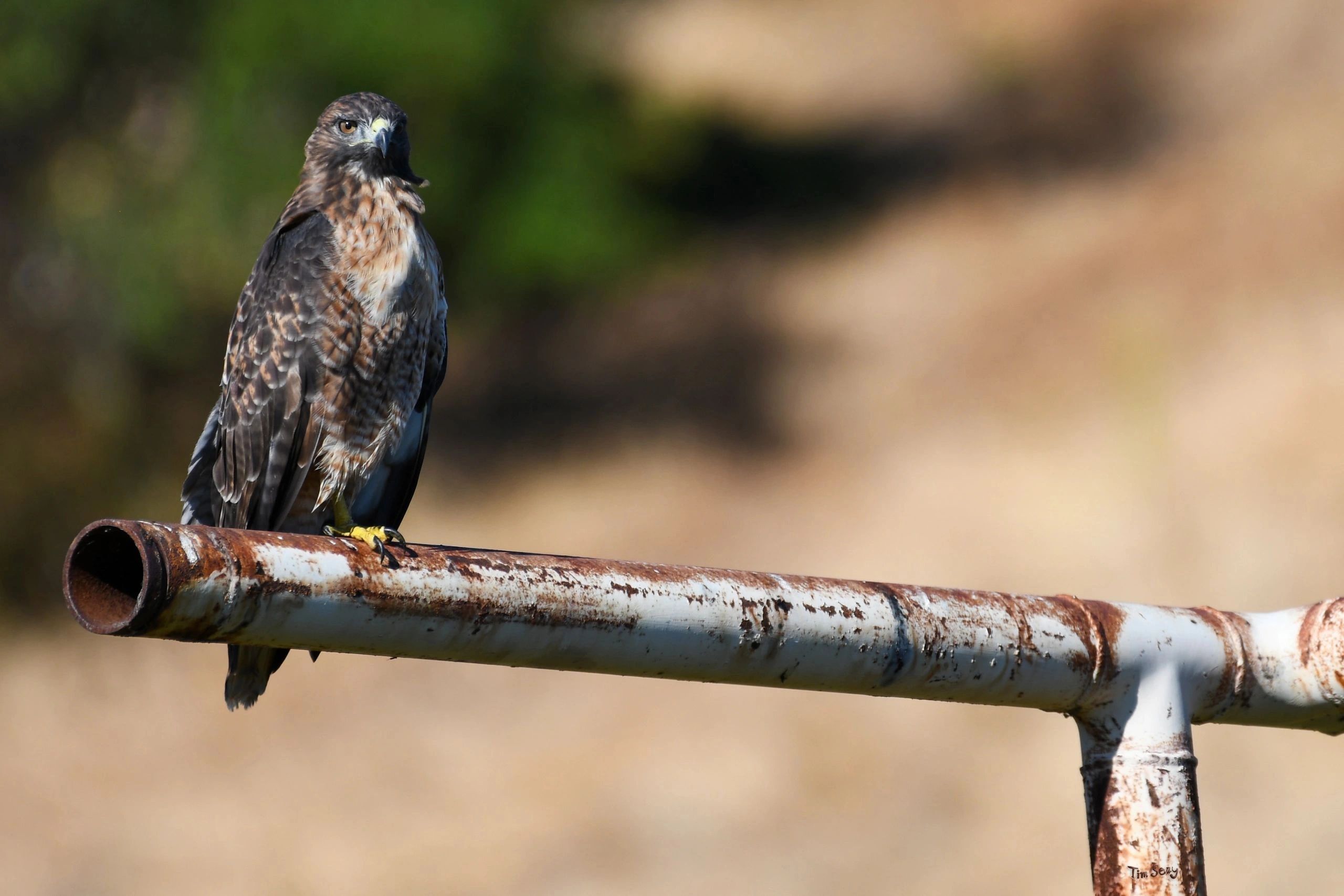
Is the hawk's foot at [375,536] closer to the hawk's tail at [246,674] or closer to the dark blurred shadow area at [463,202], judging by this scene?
the hawk's tail at [246,674]

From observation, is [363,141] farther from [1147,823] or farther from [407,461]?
[1147,823]

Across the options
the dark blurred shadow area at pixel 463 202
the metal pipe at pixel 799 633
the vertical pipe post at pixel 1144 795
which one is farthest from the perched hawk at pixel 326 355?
the dark blurred shadow area at pixel 463 202

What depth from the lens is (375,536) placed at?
10.7 ft

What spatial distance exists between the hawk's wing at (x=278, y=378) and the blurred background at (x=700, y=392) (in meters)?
7.34

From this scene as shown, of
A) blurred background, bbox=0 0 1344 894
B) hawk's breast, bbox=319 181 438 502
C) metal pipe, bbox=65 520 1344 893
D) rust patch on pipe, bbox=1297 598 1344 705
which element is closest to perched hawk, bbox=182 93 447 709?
hawk's breast, bbox=319 181 438 502

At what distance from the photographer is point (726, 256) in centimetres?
1784

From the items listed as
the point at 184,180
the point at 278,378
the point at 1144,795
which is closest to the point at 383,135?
the point at 278,378

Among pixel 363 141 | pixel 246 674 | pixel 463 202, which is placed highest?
pixel 463 202

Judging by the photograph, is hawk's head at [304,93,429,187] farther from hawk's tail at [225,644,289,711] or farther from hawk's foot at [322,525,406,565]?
hawk's tail at [225,644,289,711]

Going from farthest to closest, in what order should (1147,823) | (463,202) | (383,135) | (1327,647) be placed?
(463,202), (383,135), (1327,647), (1147,823)

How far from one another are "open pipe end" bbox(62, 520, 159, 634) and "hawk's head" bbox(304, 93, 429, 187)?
260 cm

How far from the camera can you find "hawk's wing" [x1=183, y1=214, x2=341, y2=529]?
4094mm

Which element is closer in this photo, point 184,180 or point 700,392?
point 184,180

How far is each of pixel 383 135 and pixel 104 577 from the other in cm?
274
